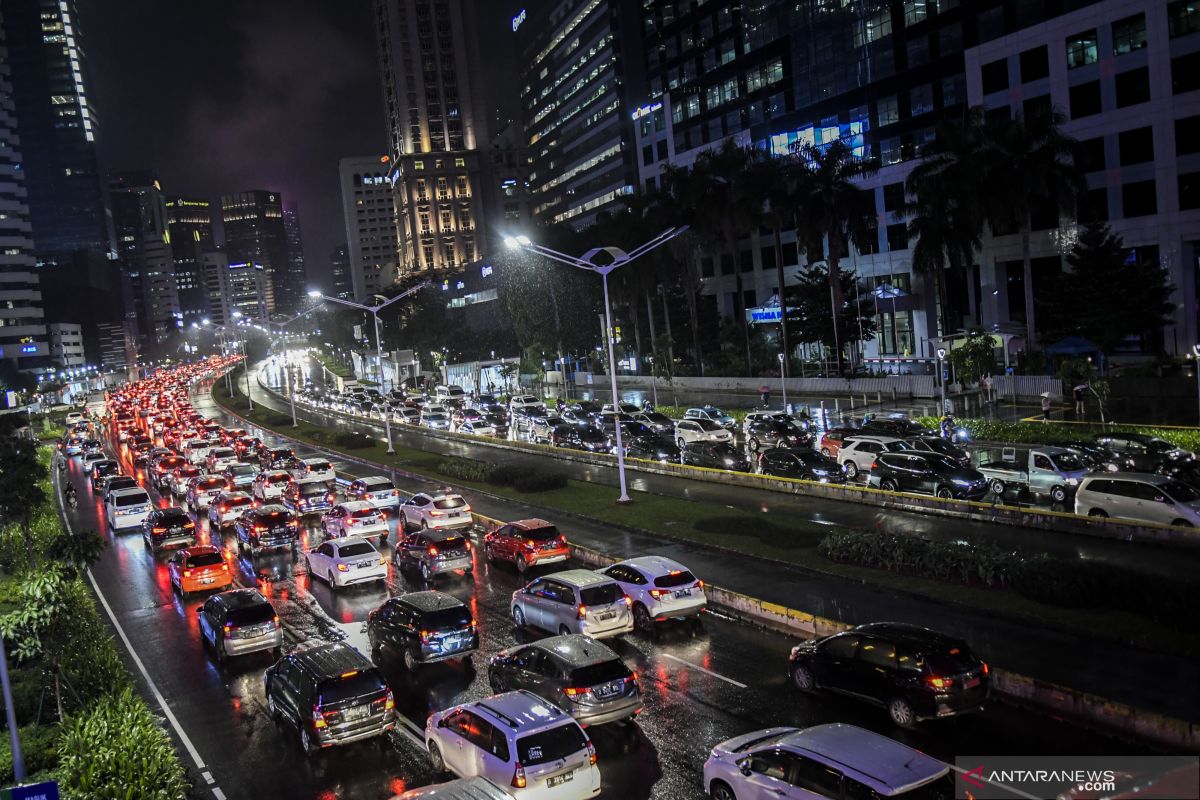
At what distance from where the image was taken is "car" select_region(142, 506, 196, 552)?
33469 mm

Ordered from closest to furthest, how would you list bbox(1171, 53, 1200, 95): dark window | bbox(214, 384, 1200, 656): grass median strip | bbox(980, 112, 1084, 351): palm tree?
bbox(214, 384, 1200, 656): grass median strip → bbox(1171, 53, 1200, 95): dark window → bbox(980, 112, 1084, 351): palm tree

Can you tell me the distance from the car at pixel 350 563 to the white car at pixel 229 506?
1147 cm

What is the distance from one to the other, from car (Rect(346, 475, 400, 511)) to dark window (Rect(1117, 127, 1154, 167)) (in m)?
48.9

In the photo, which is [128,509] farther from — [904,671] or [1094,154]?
[1094,154]

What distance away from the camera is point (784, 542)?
2502 centimetres

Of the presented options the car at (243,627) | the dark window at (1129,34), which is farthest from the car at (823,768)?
the dark window at (1129,34)

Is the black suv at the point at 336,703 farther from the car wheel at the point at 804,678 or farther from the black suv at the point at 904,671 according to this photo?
the black suv at the point at 904,671

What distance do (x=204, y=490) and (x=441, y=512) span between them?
15.9 metres

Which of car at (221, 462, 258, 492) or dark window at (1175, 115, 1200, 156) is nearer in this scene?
car at (221, 462, 258, 492)

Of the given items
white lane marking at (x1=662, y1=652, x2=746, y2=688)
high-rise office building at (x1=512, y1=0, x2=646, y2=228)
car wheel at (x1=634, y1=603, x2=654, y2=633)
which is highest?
high-rise office building at (x1=512, y1=0, x2=646, y2=228)

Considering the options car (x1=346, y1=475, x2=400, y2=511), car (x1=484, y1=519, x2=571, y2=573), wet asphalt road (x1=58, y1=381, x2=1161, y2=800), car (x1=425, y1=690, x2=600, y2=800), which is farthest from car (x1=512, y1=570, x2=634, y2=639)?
car (x1=346, y1=475, x2=400, y2=511)

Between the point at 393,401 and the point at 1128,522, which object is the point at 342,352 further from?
the point at 1128,522

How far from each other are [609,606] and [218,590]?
1370 centimetres

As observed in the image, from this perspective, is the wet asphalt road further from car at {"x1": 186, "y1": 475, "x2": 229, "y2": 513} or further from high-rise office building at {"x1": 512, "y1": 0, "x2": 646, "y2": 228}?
high-rise office building at {"x1": 512, "y1": 0, "x2": 646, "y2": 228}
